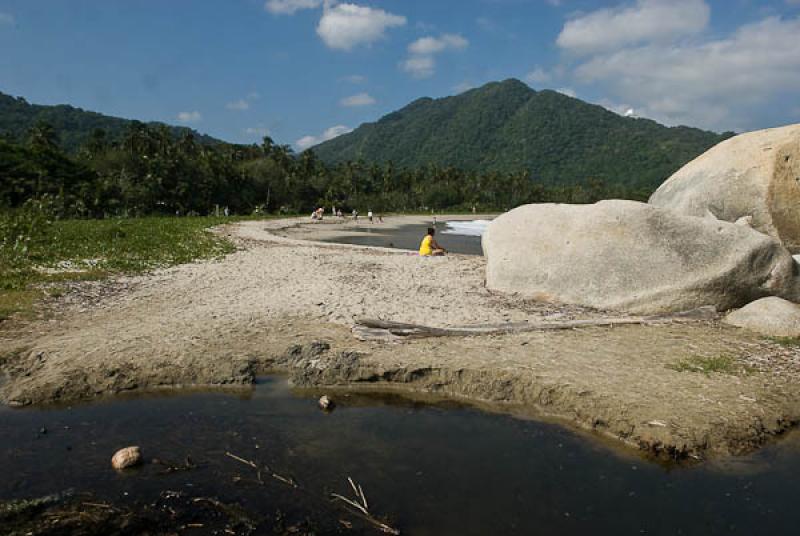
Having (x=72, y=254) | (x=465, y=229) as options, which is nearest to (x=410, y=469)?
(x=72, y=254)

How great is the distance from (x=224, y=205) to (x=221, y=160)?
7.46 m

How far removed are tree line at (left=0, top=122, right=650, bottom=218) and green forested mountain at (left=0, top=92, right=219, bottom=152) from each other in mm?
36552

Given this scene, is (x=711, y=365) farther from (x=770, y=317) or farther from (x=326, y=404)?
(x=326, y=404)

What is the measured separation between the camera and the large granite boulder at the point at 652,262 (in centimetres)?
1189

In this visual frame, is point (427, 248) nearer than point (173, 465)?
No

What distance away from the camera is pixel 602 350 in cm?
963

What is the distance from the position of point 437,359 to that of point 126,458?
16.3 ft

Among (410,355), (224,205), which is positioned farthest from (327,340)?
(224,205)

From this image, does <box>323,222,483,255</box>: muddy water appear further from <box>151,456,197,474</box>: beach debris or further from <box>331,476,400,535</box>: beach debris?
<box>331,476,400,535</box>: beach debris

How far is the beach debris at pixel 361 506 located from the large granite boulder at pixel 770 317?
367 inches

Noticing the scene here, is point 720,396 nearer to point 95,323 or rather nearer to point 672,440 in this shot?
point 672,440

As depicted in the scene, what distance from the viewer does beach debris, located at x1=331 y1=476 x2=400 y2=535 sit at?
502 centimetres

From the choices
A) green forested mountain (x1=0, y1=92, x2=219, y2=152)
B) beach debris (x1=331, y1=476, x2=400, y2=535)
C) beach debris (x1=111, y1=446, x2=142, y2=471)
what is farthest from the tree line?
A: beach debris (x1=331, y1=476, x2=400, y2=535)

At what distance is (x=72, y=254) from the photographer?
18.9m
